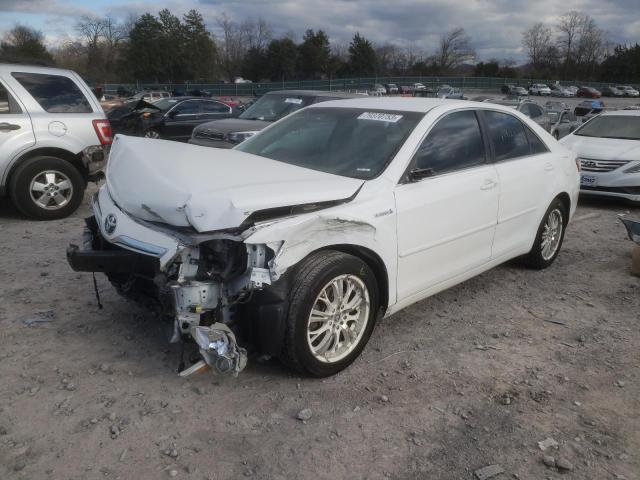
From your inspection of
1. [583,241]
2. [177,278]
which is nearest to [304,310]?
[177,278]

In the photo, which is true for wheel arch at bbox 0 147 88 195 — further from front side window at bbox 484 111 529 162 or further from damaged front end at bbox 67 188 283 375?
front side window at bbox 484 111 529 162

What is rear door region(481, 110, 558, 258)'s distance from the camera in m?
4.48

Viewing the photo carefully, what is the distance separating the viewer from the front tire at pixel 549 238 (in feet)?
16.9

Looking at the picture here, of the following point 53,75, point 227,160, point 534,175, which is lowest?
point 534,175

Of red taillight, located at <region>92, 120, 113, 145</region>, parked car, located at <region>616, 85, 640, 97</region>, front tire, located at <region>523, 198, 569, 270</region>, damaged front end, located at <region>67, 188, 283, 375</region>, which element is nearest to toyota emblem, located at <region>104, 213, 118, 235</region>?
damaged front end, located at <region>67, 188, 283, 375</region>

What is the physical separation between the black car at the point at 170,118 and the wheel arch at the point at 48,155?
25.3 ft

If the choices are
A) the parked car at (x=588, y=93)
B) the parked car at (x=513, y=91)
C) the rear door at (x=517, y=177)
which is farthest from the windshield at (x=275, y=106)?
the parked car at (x=588, y=93)

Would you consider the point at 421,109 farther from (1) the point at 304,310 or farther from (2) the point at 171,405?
(2) the point at 171,405

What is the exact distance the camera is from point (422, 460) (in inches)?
105

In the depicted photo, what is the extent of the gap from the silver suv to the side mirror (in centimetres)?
497

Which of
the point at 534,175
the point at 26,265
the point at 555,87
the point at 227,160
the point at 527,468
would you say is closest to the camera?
the point at 527,468

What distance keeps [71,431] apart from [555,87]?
74.8m

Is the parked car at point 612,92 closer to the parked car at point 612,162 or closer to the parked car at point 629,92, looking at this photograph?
the parked car at point 629,92

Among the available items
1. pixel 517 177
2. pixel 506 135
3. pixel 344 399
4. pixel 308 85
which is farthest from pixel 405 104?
pixel 308 85
